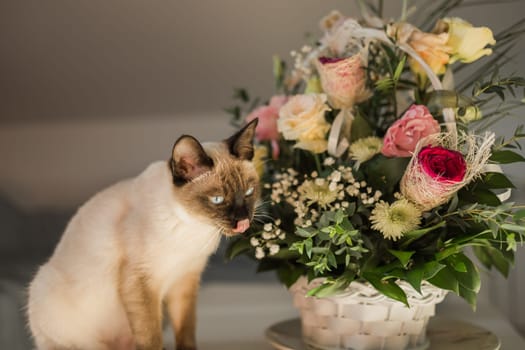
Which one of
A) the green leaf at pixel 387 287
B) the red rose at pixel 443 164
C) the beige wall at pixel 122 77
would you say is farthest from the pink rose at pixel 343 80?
the beige wall at pixel 122 77

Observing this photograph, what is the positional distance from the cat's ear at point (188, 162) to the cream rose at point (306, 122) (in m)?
0.20

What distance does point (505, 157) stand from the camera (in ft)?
3.64

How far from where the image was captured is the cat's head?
1.03 meters

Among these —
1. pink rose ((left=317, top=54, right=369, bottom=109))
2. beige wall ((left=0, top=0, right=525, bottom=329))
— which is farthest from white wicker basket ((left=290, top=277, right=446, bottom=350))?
beige wall ((left=0, top=0, right=525, bottom=329))

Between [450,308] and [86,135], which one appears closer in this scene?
[450,308]

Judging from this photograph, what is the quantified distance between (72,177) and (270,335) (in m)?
0.96

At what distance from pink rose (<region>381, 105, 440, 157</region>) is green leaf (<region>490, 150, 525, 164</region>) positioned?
14 cm

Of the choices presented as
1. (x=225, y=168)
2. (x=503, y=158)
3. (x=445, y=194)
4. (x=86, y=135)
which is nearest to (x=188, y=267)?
(x=225, y=168)

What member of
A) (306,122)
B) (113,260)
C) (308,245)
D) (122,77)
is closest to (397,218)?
(308,245)

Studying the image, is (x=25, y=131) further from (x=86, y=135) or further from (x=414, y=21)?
(x=414, y=21)

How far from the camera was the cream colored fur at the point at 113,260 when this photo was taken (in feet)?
3.49

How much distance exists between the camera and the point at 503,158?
43.6 inches

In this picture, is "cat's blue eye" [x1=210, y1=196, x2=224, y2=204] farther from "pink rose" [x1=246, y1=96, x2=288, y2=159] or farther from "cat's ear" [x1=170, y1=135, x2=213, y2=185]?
"pink rose" [x1=246, y1=96, x2=288, y2=159]

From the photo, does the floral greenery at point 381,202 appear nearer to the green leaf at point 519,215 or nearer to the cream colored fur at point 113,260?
the green leaf at point 519,215
